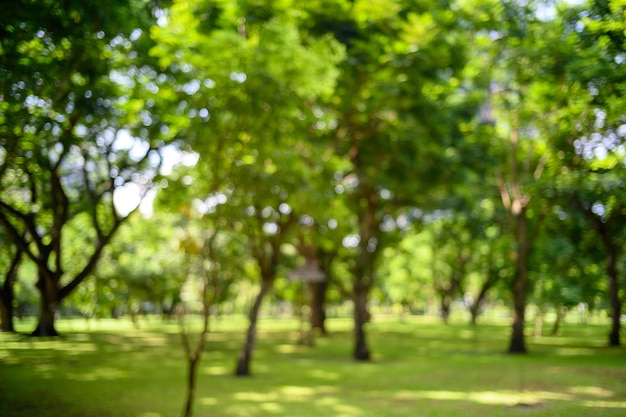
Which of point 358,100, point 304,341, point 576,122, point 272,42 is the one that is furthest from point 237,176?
point 304,341

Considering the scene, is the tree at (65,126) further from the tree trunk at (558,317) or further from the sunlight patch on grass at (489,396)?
the tree trunk at (558,317)

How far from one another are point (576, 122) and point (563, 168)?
0.92m

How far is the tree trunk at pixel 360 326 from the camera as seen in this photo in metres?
16.9

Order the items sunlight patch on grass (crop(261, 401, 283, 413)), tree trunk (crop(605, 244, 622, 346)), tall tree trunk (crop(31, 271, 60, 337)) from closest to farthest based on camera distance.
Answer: tree trunk (crop(605, 244, 622, 346))
sunlight patch on grass (crop(261, 401, 283, 413))
tall tree trunk (crop(31, 271, 60, 337))

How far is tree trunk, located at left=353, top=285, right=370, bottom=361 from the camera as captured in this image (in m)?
16.9

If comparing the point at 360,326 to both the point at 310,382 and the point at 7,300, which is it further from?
the point at 7,300

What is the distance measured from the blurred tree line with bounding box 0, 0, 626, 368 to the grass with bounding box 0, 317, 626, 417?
700 millimetres

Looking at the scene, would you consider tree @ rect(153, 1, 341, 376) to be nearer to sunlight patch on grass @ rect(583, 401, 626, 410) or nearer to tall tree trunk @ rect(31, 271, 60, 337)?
tall tree trunk @ rect(31, 271, 60, 337)

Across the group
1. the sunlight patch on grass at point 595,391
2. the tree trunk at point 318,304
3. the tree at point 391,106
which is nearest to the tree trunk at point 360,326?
the tree at point 391,106

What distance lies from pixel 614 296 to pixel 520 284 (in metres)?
10.2

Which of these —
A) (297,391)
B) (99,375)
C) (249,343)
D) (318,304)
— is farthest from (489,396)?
(318,304)

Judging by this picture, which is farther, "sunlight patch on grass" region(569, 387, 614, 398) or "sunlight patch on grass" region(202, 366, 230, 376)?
"sunlight patch on grass" region(202, 366, 230, 376)

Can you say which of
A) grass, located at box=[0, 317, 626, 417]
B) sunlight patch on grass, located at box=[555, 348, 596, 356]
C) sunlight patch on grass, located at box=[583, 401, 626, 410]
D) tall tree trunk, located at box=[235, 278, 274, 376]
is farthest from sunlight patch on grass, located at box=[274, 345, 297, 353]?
sunlight patch on grass, located at box=[583, 401, 626, 410]

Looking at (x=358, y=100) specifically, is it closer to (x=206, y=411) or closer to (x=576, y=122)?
(x=576, y=122)
